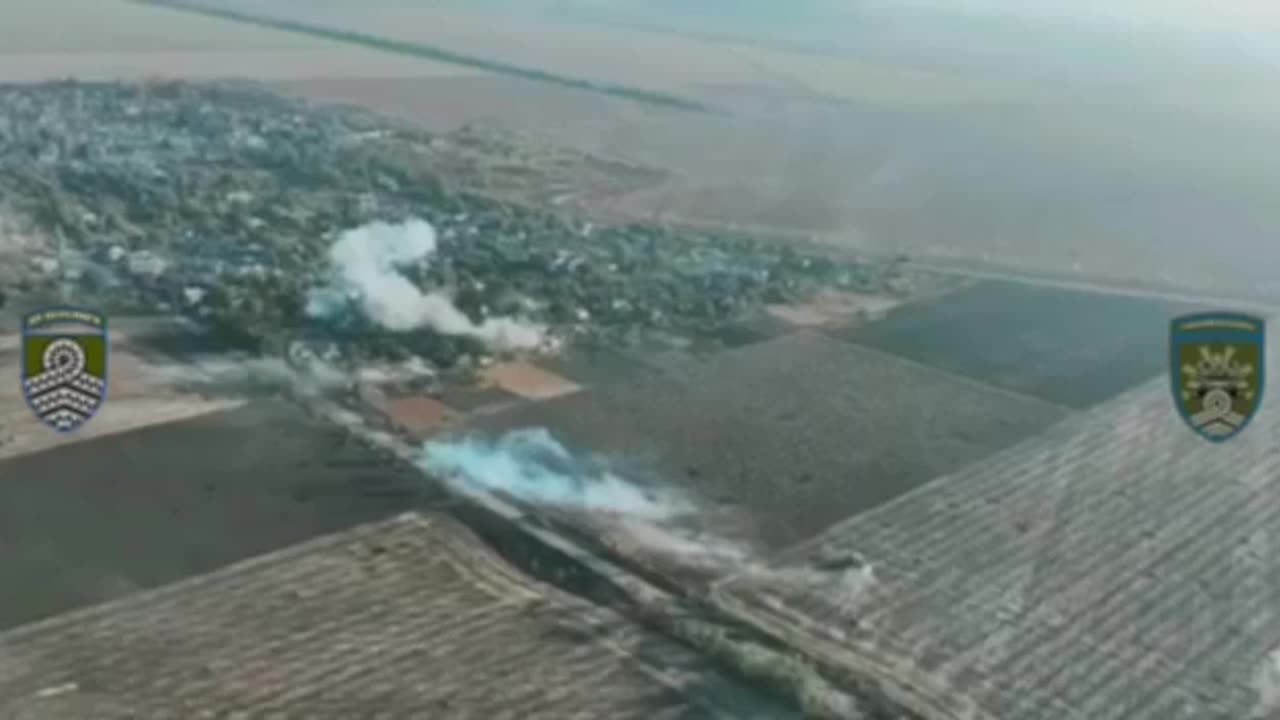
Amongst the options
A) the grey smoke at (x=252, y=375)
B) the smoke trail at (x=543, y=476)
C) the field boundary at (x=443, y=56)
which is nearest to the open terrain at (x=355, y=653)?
the smoke trail at (x=543, y=476)

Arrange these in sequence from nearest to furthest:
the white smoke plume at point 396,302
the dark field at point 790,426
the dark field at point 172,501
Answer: the dark field at point 172,501
the dark field at point 790,426
the white smoke plume at point 396,302

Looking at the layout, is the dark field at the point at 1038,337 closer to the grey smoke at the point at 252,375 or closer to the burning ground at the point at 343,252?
the burning ground at the point at 343,252

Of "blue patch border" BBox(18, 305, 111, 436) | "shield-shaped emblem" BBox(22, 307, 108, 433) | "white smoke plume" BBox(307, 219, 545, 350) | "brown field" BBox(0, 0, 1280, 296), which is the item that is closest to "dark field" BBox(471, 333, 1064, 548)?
"white smoke plume" BBox(307, 219, 545, 350)

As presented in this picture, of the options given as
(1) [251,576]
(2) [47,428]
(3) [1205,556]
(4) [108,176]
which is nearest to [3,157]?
(4) [108,176]

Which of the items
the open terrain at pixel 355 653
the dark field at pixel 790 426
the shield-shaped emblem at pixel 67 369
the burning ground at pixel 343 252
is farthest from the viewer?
the burning ground at pixel 343 252

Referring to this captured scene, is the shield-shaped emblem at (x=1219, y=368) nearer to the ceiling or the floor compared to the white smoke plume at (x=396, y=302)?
nearer to the ceiling

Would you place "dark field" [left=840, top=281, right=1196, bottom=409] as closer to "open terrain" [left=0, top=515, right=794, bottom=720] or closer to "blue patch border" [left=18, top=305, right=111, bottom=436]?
"open terrain" [left=0, top=515, right=794, bottom=720]

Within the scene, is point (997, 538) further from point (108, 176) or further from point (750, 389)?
point (108, 176)
